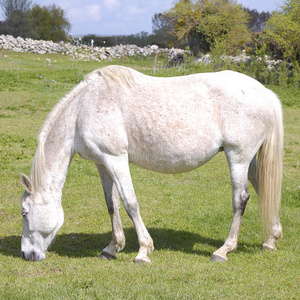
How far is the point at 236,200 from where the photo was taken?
4945 millimetres

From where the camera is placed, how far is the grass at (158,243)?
147 inches

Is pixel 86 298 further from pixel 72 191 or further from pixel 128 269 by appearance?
pixel 72 191

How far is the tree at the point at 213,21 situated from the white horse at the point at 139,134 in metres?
30.9

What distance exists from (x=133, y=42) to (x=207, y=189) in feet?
151

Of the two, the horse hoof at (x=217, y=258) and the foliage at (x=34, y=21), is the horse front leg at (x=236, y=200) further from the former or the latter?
Answer: the foliage at (x=34, y=21)

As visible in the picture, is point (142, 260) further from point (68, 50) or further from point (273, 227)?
point (68, 50)

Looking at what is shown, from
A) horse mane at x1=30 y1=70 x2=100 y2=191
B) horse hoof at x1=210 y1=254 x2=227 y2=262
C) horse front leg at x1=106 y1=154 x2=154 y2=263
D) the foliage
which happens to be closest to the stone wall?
the foliage

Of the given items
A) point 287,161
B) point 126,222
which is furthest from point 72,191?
point 287,161

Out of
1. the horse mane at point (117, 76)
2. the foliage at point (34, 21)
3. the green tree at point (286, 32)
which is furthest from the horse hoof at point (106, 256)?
the foliage at point (34, 21)

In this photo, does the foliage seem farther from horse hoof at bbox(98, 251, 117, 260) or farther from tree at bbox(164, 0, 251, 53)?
horse hoof at bbox(98, 251, 117, 260)

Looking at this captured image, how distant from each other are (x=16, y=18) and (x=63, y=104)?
4660 centimetres

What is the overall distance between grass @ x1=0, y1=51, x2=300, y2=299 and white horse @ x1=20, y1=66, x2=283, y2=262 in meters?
0.41

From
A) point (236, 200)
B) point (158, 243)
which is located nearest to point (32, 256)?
point (158, 243)

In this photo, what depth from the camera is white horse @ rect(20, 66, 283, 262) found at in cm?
468
